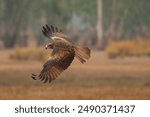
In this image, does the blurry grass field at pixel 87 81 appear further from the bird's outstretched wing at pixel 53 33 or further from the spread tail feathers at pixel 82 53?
the spread tail feathers at pixel 82 53

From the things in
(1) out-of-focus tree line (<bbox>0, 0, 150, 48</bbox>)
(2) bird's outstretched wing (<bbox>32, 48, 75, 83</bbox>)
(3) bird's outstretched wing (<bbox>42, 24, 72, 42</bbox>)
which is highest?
(1) out-of-focus tree line (<bbox>0, 0, 150, 48</bbox>)

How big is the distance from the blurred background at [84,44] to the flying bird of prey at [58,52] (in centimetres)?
396

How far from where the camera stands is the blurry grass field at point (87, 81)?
1069 cm

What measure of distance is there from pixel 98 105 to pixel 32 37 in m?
11.9

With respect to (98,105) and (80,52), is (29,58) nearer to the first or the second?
(98,105)

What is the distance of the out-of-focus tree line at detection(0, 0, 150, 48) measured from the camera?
1711 cm

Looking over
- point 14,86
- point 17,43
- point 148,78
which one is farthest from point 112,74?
point 17,43

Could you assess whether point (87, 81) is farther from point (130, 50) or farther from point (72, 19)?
Result: point (72, 19)

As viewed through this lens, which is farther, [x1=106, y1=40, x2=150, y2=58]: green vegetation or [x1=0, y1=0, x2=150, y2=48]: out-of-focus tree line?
[x1=0, y1=0, x2=150, y2=48]: out-of-focus tree line

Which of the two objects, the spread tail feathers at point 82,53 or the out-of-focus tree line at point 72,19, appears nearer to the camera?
the spread tail feathers at point 82,53

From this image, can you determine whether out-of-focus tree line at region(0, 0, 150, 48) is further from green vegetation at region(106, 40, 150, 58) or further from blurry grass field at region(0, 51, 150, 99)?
blurry grass field at region(0, 51, 150, 99)

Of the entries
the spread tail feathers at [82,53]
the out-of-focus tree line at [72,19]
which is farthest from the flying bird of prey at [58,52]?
the out-of-focus tree line at [72,19]

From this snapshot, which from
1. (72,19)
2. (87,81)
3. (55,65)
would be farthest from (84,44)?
(55,65)

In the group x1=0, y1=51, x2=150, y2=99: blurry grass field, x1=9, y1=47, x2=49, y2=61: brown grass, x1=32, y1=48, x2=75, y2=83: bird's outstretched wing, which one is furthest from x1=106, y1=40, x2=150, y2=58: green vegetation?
x1=32, y1=48, x2=75, y2=83: bird's outstretched wing
